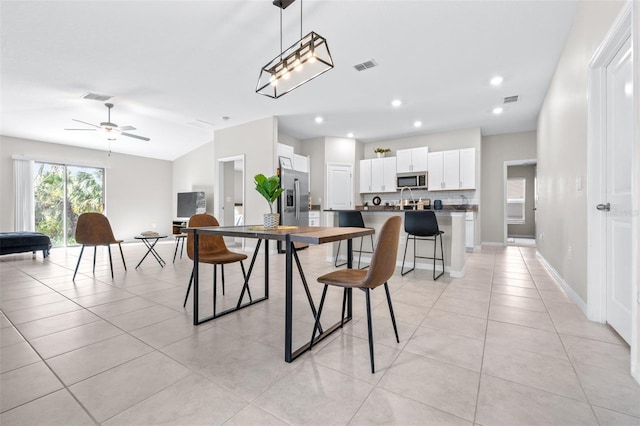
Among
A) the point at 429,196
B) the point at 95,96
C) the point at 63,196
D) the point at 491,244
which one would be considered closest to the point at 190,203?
the point at 63,196

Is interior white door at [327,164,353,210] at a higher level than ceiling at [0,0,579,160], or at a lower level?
lower

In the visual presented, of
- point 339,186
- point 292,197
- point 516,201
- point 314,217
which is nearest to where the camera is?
point 292,197

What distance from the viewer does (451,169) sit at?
6508mm

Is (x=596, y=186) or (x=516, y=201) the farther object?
(x=516, y=201)

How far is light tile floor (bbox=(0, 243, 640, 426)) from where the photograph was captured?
1.22m


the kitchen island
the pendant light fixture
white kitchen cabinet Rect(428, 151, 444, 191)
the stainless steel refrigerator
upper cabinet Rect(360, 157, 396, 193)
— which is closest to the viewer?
the pendant light fixture

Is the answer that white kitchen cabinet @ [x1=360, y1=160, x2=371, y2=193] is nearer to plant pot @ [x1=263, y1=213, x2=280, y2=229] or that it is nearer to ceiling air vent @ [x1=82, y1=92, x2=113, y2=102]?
plant pot @ [x1=263, y1=213, x2=280, y2=229]

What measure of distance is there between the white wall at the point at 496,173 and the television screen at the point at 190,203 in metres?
7.54

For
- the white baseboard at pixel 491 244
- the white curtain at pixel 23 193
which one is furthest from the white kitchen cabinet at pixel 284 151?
the white curtain at pixel 23 193

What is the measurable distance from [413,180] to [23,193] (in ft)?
29.8

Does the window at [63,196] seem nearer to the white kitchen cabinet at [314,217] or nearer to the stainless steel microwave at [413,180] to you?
the white kitchen cabinet at [314,217]

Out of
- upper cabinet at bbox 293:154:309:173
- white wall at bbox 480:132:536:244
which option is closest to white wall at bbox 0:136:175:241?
upper cabinet at bbox 293:154:309:173

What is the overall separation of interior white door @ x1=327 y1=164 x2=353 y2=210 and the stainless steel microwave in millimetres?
1261

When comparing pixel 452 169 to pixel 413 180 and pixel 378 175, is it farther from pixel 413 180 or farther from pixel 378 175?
pixel 378 175
